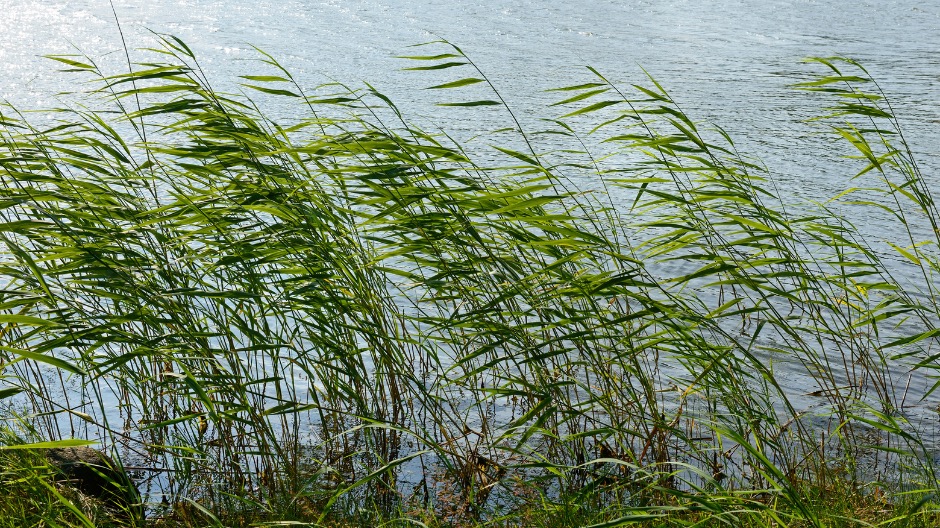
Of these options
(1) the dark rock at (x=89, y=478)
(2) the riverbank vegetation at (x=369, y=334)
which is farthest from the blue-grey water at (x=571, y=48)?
(1) the dark rock at (x=89, y=478)

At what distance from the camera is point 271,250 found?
3639 millimetres

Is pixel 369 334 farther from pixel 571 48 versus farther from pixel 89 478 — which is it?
pixel 571 48

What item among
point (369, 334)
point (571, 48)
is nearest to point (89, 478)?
point (369, 334)

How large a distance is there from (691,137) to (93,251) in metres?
2.24

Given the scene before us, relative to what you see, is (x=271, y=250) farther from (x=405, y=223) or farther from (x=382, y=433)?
(x=382, y=433)

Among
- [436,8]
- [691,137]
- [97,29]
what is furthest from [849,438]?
[436,8]

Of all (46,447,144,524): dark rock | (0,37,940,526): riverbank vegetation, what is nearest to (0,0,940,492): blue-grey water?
(0,37,940,526): riverbank vegetation

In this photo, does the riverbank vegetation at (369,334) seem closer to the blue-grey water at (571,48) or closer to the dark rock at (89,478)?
the dark rock at (89,478)

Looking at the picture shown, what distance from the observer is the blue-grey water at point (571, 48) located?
10.9 m

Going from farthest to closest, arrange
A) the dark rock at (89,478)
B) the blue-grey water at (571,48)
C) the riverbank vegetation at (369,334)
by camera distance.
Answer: the blue-grey water at (571,48), the dark rock at (89,478), the riverbank vegetation at (369,334)

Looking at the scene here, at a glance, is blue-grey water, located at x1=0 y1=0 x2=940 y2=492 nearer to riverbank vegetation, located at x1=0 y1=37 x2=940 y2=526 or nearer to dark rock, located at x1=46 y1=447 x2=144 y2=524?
riverbank vegetation, located at x1=0 y1=37 x2=940 y2=526

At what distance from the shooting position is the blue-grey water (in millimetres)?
10930

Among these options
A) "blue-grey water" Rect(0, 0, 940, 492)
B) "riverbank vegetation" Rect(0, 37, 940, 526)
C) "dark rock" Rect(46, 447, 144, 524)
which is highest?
"riverbank vegetation" Rect(0, 37, 940, 526)

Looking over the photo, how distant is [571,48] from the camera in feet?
54.2
